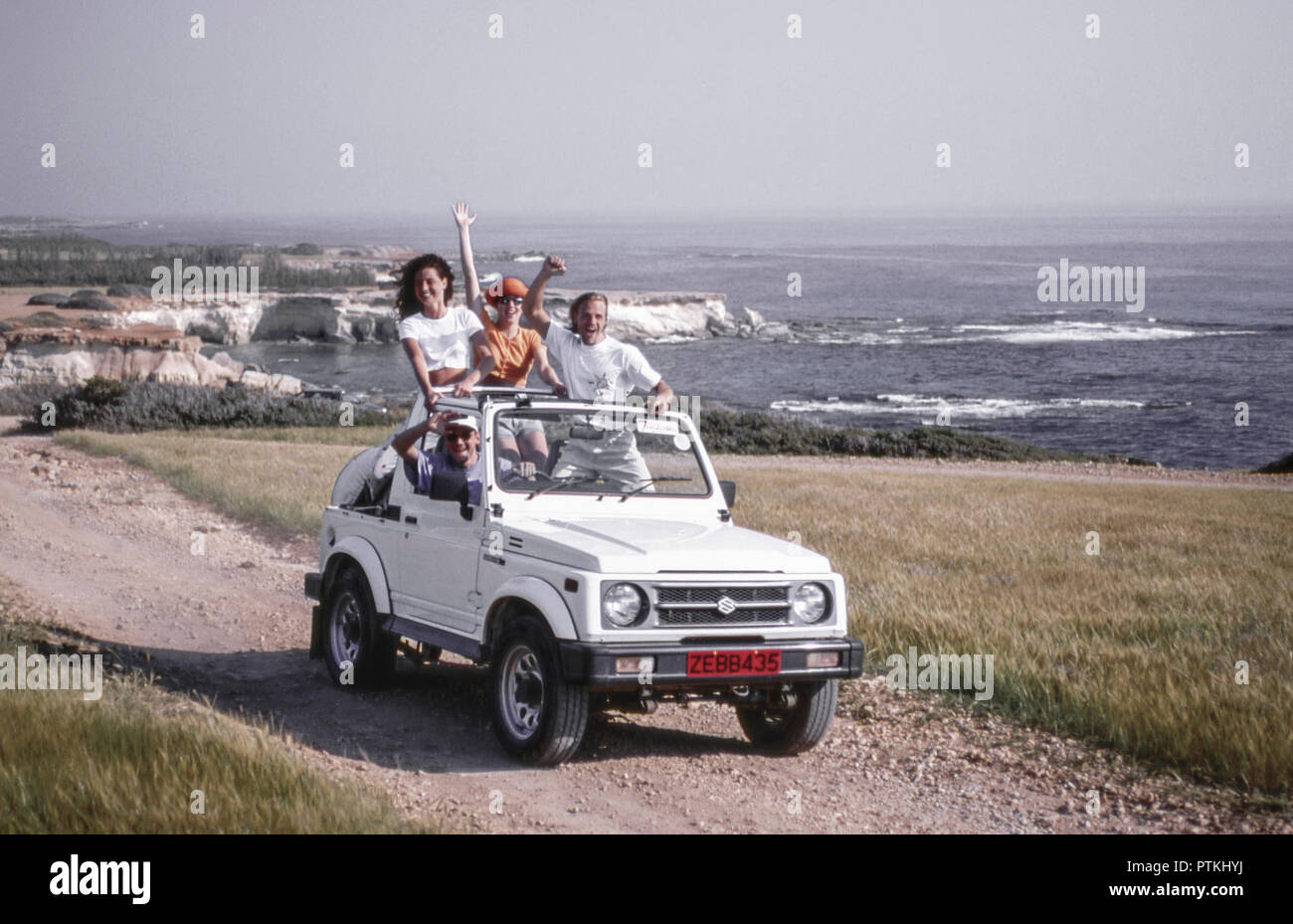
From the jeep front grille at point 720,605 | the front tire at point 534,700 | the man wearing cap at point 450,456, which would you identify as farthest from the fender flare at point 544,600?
the man wearing cap at point 450,456

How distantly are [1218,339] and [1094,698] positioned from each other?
→ 9241cm

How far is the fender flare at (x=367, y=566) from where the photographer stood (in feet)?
30.2

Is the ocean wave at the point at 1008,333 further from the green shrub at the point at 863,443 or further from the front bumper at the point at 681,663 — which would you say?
the front bumper at the point at 681,663

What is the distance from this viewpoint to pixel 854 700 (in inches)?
381

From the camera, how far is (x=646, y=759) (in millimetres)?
7984

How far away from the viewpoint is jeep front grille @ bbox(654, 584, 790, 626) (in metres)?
7.37

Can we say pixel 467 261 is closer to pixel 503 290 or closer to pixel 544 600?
pixel 503 290

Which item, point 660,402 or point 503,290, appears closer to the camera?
point 660,402

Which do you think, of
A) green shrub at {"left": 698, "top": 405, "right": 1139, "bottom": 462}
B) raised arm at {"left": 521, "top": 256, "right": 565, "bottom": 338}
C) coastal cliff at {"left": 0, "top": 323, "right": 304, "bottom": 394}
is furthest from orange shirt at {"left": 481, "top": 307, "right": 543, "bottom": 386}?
coastal cliff at {"left": 0, "top": 323, "right": 304, "bottom": 394}

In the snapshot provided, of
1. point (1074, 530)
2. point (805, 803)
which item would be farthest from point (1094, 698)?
point (1074, 530)

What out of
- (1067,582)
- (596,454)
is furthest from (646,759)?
(1067,582)

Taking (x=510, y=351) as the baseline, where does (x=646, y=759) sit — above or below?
→ below

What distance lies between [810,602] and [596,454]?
178 centimetres

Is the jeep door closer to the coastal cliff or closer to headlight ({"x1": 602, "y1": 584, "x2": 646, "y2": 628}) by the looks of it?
headlight ({"x1": 602, "y1": 584, "x2": 646, "y2": 628})
